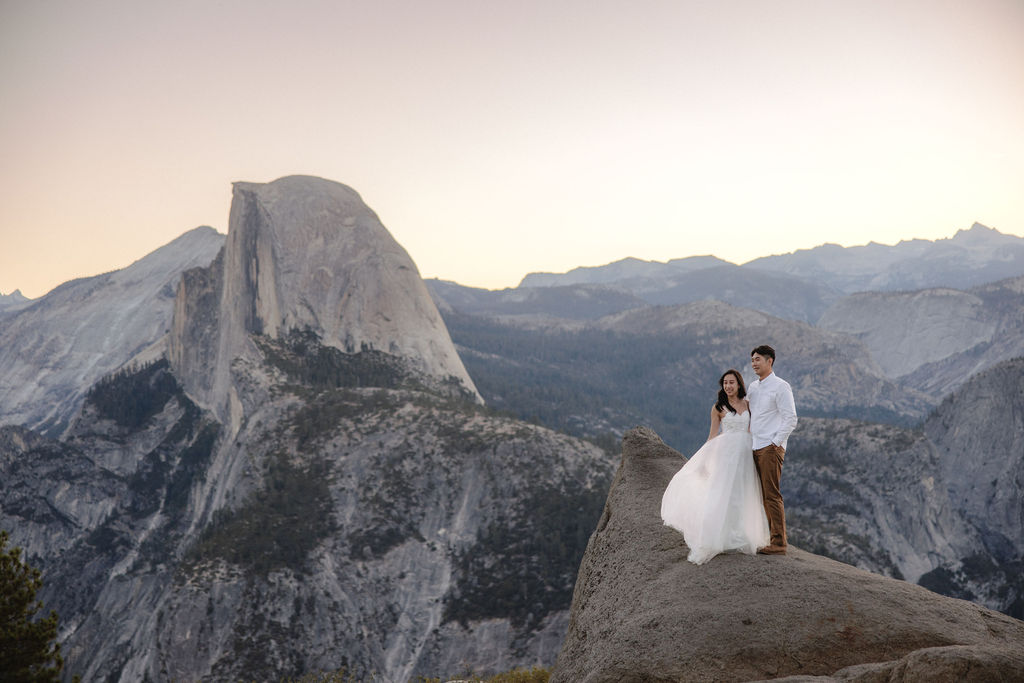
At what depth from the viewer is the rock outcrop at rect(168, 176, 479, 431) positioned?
133 meters

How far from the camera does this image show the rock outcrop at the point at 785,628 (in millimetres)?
9961

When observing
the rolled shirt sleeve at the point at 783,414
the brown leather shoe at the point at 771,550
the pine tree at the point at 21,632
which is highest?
the rolled shirt sleeve at the point at 783,414

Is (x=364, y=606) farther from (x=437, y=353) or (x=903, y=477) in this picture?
(x=903, y=477)

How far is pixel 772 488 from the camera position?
13.5 meters

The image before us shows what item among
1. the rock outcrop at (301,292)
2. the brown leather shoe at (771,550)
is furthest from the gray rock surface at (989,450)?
the brown leather shoe at (771,550)

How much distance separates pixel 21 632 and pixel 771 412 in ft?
74.4

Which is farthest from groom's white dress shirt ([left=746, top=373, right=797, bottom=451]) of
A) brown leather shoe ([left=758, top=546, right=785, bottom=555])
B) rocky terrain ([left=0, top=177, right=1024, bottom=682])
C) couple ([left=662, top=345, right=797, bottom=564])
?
rocky terrain ([left=0, top=177, right=1024, bottom=682])

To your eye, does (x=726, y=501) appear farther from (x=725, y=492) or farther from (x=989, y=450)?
(x=989, y=450)

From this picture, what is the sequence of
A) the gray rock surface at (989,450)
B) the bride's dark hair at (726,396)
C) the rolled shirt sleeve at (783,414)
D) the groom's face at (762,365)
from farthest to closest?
the gray rock surface at (989,450) < the bride's dark hair at (726,396) < the groom's face at (762,365) < the rolled shirt sleeve at (783,414)

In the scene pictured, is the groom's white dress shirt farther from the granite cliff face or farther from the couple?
the granite cliff face

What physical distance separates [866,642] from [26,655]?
77.7ft

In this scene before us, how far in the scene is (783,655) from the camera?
1120cm

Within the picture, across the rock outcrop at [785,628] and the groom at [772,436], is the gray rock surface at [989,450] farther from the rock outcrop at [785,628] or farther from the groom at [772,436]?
the rock outcrop at [785,628]

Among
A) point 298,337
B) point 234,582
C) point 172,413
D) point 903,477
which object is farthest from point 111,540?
point 903,477
